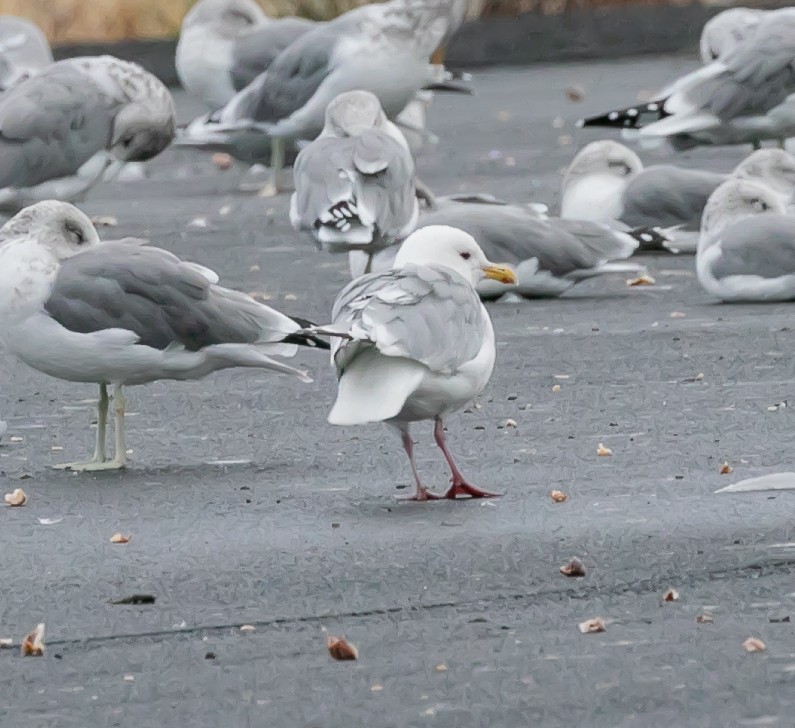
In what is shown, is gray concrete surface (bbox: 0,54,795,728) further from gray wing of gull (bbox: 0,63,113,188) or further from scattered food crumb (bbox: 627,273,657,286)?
gray wing of gull (bbox: 0,63,113,188)

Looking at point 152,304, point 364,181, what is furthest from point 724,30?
point 152,304

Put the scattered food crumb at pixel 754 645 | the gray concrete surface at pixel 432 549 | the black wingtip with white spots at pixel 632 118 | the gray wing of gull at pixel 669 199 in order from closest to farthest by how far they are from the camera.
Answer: the gray concrete surface at pixel 432 549 → the scattered food crumb at pixel 754 645 → the gray wing of gull at pixel 669 199 → the black wingtip with white spots at pixel 632 118

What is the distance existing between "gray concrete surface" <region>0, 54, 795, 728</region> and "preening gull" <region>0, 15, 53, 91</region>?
8.17 meters

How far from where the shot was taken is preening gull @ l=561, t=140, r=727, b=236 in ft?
38.7

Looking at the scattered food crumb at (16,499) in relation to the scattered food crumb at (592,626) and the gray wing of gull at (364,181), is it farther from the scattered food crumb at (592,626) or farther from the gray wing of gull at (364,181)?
the gray wing of gull at (364,181)

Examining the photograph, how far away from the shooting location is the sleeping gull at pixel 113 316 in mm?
7000

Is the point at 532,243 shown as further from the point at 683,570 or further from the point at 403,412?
the point at 683,570

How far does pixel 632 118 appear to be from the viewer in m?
14.4

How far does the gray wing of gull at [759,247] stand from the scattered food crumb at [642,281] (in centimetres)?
114

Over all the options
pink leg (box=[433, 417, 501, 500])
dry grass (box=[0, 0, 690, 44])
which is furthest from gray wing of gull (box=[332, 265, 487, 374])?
dry grass (box=[0, 0, 690, 44])

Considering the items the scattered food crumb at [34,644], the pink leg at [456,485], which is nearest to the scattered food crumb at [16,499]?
the pink leg at [456,485]

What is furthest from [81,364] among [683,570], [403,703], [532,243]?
[532,243]

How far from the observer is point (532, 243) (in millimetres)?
10461

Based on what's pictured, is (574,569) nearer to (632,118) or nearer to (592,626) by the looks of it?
(592,626)
